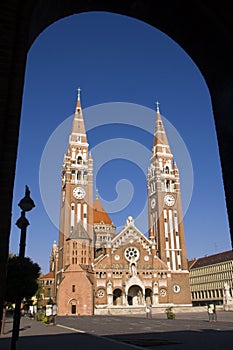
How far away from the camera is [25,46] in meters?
3.98

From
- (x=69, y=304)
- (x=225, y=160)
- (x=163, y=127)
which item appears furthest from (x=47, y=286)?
(x=225, y=160)

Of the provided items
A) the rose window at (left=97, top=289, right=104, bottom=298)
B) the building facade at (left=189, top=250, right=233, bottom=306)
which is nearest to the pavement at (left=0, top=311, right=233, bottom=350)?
the rose window at (left=97, top=289, right=104, bottom=298)

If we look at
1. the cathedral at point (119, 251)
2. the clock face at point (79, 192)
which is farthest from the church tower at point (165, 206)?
the clock face at point (79, 192)

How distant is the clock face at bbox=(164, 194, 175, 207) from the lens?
6572 centimetres

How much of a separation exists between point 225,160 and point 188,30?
2.19 metres

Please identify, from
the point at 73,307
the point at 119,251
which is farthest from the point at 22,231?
the point at 119,251

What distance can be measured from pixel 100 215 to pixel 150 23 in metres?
Result: 75.8

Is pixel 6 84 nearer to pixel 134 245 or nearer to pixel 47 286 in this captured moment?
pixel 134 245

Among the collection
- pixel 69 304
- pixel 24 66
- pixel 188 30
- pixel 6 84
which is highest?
pixel 188 30

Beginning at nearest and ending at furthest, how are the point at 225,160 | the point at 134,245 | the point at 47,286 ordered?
the point at 225,160 → the point at 134,245 → the point at 47,286

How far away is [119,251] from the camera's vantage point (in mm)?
59906

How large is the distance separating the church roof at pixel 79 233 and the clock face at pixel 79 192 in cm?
650

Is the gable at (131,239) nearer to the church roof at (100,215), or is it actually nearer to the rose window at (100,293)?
the rose window at (100,293)

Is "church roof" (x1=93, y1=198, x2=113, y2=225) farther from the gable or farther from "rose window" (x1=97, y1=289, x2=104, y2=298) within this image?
"rose window" (x1=97, y1=289, x2=104, y2=298)
